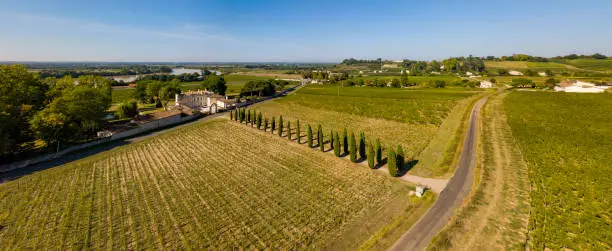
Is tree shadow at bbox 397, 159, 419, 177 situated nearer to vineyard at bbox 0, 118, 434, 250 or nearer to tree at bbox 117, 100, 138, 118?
vineyard at bbox 0, 118, 434, 250

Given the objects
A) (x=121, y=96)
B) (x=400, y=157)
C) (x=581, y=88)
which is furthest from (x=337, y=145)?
(x=581, y=88)

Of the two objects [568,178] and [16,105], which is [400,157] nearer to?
[568,178]

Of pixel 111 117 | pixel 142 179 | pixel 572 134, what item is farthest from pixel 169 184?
pixel 572 134

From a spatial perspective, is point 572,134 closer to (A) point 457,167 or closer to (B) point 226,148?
(A) point 457,167

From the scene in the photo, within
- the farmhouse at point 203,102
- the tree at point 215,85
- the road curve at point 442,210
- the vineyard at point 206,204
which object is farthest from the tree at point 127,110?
the road curve at point 442,210

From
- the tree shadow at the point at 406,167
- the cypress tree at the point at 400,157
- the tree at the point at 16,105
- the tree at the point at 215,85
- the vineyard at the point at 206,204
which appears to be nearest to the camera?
the vineyard at the point at 206,204

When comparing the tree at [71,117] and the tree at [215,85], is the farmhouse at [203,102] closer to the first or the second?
the tree at [215,85]
